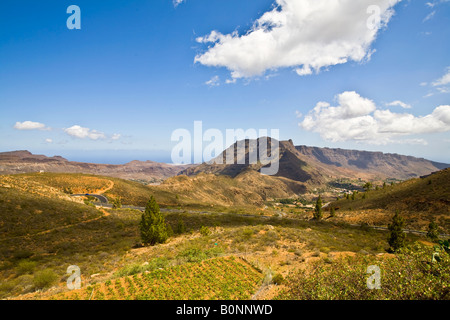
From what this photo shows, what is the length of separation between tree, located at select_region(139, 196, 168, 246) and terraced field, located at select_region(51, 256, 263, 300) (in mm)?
15042

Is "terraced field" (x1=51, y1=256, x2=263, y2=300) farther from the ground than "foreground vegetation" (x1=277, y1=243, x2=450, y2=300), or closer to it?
closer to it

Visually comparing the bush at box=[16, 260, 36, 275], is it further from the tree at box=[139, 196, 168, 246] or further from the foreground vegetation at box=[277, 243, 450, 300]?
the foreground vegetation at box=[277, 243, 450, 300]

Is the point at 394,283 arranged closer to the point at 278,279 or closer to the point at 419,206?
the point at 278,279

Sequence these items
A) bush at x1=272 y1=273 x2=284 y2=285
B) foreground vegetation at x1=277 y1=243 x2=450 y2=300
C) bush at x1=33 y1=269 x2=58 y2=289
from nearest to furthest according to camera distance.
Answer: foreground vegetation at x1=277 y1=243 x2=450 y2=300 < bush at x1=272 y1=273 x2=284 y2=285 < bush at x1=33 y1=269 x2=58 y2=289

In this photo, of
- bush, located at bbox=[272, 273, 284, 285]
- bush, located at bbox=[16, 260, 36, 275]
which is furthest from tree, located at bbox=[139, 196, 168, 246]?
bush, located at bbox=[272, 273, 284, 285]

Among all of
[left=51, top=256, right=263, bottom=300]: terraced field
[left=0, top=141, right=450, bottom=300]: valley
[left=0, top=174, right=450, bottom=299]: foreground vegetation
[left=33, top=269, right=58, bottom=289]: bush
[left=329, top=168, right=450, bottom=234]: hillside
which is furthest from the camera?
[left=329, top=168, right=450, bottom=234]: hillside

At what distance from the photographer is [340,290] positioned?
9531 mm

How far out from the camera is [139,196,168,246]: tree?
29.3m

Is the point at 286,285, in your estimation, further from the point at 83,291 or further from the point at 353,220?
the point at 353,220

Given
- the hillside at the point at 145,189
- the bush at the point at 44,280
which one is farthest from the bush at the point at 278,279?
the hillside at the point at 145,189

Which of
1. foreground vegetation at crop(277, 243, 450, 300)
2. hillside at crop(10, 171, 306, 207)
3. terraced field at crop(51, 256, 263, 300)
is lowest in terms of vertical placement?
hillside at crop(10, 171, 306, 207)

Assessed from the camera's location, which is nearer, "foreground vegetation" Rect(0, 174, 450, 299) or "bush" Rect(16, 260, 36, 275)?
"foreground vegetation" Rect(0, 174, 450, 299)
